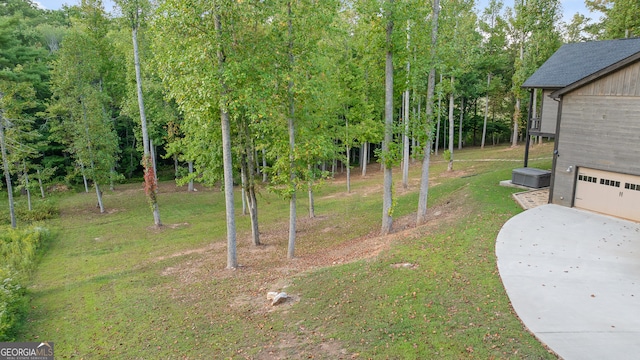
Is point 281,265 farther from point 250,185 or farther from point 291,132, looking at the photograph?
point 291,132

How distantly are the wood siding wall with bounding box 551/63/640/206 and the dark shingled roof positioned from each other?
2.80 m

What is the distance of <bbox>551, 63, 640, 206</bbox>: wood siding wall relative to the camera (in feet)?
46.3

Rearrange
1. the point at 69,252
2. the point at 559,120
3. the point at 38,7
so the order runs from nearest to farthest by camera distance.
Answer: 1. the point at 559,120
2. the point at 69,252
3. the point at 38,7

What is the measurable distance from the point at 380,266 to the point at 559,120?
34.7 feet

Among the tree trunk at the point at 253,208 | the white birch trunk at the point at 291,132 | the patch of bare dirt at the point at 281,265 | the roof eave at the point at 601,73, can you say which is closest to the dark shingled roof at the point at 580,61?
the roof eave at the point at 601,73

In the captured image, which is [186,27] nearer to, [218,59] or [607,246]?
[218,59]

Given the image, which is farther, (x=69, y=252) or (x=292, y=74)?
(x=69, y=252)

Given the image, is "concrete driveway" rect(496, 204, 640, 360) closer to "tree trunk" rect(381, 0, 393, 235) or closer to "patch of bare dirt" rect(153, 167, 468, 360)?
"patch of bare dirt" rect(153, 167, 468, 360)

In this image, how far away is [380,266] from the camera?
11.5 metres

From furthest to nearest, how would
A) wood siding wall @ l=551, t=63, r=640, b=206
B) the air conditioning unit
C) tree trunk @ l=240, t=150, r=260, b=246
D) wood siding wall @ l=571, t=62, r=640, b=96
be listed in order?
the air conditioning unit, tree trunk @ l=240, t=150, r=260, b=246, wood siding wall @ l=551, t=63, r=640, b=206, wood siding wall @ l=571, t=62, r=640, b=96

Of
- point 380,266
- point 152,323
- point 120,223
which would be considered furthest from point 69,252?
point 380,266

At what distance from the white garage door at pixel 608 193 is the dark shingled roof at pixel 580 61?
4.76 m

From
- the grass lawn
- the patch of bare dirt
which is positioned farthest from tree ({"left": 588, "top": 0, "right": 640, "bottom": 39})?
the patch of bare dirt

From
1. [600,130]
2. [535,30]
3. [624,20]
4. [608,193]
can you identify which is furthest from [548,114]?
[624,20]
